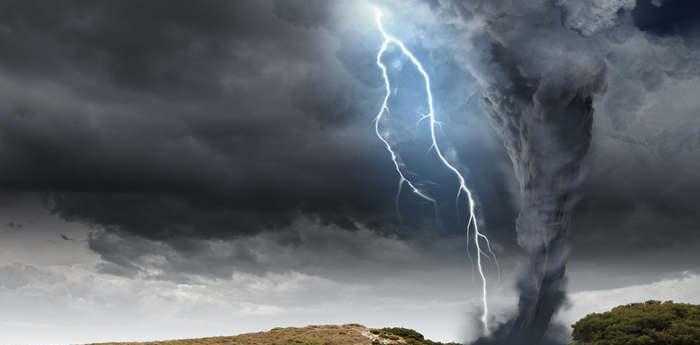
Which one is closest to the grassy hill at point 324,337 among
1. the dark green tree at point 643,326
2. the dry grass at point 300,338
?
the dry grass at point 300,338

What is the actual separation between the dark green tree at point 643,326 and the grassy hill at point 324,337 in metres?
15.7

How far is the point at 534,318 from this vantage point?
306 feet

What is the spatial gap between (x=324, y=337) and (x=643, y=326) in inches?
1174

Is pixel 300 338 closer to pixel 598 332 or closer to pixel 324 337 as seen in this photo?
pixel 324 337

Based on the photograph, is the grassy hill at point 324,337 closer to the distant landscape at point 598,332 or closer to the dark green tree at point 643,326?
the distant landscape at point 598,332

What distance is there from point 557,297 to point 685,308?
38826 millimetres

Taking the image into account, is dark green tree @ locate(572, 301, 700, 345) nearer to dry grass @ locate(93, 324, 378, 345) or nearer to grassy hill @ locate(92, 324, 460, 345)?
grassy hill @ locate(92, 324, 460, 345)

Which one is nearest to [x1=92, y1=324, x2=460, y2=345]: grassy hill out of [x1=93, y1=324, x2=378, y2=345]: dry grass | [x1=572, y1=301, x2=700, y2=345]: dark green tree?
[x1=93, y1=324, x2=378, y2=345]: dry grass

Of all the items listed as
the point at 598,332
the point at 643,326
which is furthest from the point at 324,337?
the point at 643,326

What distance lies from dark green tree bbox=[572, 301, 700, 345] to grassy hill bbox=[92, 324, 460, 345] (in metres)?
15.7

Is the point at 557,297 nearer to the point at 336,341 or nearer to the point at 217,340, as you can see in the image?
the point at 336,341

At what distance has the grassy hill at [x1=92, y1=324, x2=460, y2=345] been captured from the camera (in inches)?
2265

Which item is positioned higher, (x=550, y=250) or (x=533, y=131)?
(x=533, y=131)

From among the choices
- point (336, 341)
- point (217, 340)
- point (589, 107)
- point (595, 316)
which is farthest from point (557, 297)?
point (217, 340)
